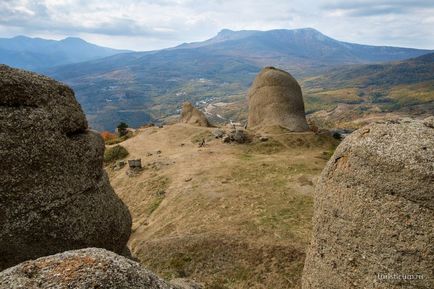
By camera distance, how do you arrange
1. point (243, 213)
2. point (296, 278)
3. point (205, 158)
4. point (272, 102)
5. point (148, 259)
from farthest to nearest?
point (272, 102) < point (205, 158) < point (243, 213) < point (148, 259) < point (296, 278)

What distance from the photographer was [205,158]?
45.5 metres

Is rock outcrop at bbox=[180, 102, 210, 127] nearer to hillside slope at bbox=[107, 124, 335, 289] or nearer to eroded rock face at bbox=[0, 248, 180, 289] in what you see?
hillside slope at bbox=[107, 124, 335, 289]

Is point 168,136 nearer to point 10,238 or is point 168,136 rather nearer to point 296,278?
point 296,278

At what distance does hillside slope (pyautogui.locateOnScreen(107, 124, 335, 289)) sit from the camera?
76.8 ft

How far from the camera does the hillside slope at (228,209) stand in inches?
922

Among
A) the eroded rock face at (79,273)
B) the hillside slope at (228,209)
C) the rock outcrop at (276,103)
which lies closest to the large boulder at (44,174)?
the hillside slope at (228,209)

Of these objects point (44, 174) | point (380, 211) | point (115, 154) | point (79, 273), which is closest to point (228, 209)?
point (44, 174)

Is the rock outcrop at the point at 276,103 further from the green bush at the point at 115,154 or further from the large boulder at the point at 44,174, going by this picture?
the large boulder at the point at 44,174

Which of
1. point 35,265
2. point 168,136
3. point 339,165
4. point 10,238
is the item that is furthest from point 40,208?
point 168,136

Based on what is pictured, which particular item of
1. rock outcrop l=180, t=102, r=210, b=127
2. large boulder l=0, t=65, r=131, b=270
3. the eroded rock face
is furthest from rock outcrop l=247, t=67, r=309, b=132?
the eroded rock face

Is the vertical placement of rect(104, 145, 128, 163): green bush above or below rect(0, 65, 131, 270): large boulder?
below

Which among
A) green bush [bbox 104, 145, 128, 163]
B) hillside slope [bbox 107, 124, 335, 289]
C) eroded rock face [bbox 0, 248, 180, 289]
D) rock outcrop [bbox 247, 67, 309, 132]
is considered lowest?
green bush [bbox 104, 145, 128, 163]

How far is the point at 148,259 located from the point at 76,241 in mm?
8525

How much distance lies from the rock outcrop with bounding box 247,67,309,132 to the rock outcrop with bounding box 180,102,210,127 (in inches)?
461
